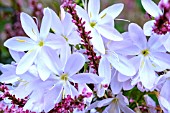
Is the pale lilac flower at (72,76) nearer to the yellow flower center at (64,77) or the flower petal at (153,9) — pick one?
the yellow flower center at (64,77)

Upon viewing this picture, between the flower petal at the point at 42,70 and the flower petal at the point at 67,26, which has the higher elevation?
the flower petal at the point at 67,26

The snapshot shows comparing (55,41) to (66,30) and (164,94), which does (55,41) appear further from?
(164,94)

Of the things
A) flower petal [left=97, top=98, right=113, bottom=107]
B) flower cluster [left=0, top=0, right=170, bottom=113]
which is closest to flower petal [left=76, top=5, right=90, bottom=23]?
flower cluster [left=0, top=0, right=170, bottom=113]

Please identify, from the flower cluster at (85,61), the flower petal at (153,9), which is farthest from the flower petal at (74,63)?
the flower petal at (153,9)

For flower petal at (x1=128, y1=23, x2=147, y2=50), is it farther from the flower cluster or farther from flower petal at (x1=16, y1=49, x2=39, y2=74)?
flower petal at (x1=16, y1=49, x2=39, y2=74)

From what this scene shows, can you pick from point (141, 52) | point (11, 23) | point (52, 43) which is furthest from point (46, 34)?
point (11, 23)

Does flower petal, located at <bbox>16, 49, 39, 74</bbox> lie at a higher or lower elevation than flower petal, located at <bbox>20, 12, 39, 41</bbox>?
lower

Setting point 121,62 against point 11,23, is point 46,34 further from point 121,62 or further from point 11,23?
point 11,23

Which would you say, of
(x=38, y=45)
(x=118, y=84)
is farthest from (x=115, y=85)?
(x=38, y=45)
